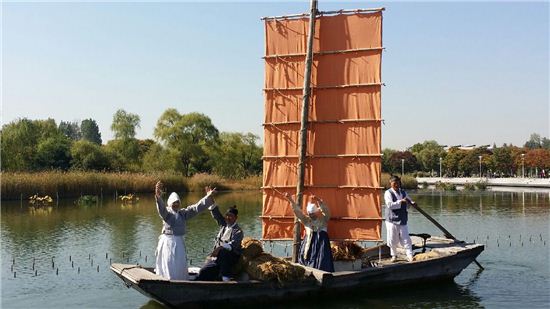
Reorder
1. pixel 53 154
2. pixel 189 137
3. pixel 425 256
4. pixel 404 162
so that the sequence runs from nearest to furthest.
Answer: pixel 425 256 → pixel 53 154 → pixel 189 137 → pixel 404 162

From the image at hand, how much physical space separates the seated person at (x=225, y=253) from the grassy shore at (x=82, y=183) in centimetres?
2891

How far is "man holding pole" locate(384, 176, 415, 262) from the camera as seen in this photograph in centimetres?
1295

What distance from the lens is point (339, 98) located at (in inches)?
533

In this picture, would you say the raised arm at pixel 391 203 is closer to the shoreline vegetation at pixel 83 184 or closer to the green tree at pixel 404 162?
the shoreline vegetation at pixel 83 184

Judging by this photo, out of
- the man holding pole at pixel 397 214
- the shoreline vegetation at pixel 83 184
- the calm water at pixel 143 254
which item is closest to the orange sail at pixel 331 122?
the man holding pole at pixel 397 214

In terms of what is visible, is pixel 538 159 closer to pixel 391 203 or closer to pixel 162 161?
pixel 162 161

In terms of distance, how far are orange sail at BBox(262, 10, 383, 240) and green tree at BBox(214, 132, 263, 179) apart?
43.2 meters

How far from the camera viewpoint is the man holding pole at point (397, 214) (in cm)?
1295

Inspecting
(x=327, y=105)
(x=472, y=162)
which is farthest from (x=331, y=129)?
(x=472, y=162)

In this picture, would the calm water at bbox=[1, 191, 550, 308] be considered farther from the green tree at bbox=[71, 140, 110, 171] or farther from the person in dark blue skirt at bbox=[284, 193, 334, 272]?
the green tree at bbox=[71, 140, 110, 171]

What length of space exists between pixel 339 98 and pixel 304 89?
0.97 m

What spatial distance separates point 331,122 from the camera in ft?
44.5

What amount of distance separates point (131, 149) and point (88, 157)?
19.2ft

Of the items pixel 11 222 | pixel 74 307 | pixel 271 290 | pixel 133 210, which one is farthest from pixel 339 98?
pixel 133 210
